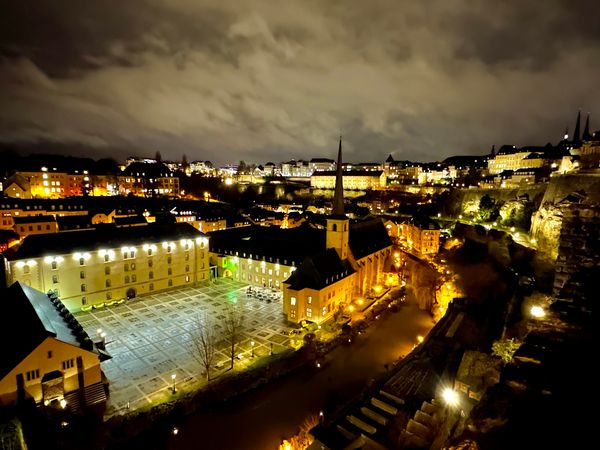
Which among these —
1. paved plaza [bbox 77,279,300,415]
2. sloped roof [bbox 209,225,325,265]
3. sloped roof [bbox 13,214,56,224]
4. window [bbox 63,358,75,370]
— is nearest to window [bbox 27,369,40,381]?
window [bbox 63,358,75,370]

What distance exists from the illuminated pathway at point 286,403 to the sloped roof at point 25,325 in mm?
10541

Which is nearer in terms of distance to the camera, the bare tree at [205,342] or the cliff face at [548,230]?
the bare tree at [205,342]

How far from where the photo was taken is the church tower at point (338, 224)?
43.4 metres

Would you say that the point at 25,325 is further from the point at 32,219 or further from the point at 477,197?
the point at 477,197

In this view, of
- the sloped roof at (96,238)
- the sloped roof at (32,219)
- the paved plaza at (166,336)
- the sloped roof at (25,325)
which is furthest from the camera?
the sloped roof at (32,219)

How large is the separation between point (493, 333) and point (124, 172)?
121 metres

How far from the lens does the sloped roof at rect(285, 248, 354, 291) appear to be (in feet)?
124

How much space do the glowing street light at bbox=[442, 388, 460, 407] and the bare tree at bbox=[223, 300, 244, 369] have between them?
17.3 m

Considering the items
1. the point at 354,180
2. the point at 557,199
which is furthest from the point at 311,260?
the point at 354,180

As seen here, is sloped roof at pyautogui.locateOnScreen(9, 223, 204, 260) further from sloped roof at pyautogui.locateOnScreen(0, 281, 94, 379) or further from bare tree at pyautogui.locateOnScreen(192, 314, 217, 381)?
bare tree at pyautogui.locateOnScreen(192, 314, 217, 381)

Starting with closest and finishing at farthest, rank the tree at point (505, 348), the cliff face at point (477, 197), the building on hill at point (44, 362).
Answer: the tree at point (505, 348) < the building on hill at point (44, 362) < the cliff face at point (477, 197)

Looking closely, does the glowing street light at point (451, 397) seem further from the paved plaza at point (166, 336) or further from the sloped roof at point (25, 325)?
the sloped roof at point (25, 325)

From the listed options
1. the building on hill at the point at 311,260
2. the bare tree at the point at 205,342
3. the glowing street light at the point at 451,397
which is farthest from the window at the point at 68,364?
the glowing street light at the point at 451,397

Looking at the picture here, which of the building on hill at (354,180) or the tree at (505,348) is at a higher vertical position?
the building on hill at (354,180)
